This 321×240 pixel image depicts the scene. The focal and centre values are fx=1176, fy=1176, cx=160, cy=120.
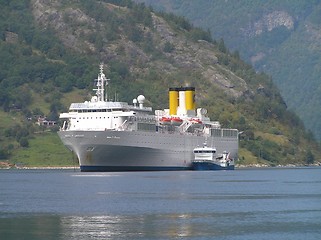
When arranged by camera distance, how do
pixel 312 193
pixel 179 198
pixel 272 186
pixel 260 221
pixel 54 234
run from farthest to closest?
1. pixel 272 186
2. pixel 312 193
3. pixel 179 198
4. pixel 260 221
5. pixel 54 234

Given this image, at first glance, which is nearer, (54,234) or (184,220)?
(54,234)

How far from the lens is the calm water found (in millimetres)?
87875

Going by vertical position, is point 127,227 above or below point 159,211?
below

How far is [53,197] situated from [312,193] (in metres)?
29.2

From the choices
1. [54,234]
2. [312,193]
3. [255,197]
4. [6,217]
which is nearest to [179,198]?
[255,197]

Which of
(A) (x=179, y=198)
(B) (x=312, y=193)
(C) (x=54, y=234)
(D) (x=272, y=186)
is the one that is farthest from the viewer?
(D) (x=272, y=186)

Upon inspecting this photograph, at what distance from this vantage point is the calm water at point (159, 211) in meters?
87.9

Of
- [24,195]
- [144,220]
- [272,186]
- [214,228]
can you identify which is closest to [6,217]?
[144,220]

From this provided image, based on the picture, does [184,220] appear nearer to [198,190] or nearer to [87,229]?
[87,229]

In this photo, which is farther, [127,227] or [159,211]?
[159,211]

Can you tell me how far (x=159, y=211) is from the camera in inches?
4094

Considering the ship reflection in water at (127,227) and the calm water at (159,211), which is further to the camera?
the calm water at (159,211)

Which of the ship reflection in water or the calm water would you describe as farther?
the calm water

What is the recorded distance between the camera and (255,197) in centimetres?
12350
